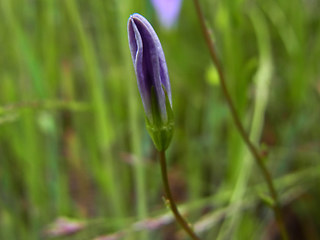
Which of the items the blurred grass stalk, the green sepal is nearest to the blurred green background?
the blurred grass stalk

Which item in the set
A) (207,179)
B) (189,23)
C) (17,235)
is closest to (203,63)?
(189,23)

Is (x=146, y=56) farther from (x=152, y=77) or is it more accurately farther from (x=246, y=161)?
→ (x=246, y=161)

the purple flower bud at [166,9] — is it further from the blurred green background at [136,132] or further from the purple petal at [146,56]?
the purple petal at [146,56]

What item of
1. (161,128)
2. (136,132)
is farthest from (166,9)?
(161,128)

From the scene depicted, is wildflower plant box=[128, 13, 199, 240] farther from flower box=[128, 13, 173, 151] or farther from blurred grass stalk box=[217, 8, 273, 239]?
blurred grass stalk box=[217, 8, 273, 239]

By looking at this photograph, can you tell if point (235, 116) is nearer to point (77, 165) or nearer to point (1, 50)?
point (77, 165)
